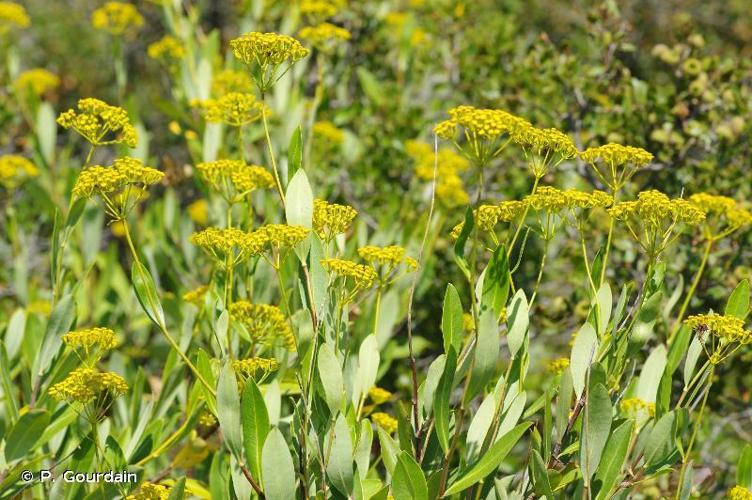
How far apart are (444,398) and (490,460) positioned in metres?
0.15

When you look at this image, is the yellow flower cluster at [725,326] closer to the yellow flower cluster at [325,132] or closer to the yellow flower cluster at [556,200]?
the yellow flower cluster at [556,200]

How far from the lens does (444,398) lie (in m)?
1.85

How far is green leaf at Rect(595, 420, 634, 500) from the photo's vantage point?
6.10 ft

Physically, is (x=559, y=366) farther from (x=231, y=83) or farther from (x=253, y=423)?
(x=231, y=83)

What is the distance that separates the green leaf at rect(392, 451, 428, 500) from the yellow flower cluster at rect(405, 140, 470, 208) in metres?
1.44

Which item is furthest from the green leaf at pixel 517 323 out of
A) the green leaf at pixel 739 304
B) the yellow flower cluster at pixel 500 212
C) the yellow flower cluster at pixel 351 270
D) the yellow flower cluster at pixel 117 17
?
the yellow flower cluster at pixel 117 17

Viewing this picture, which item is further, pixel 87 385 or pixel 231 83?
pixel 231 83

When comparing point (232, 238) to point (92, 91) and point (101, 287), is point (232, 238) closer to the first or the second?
point (101, 287)

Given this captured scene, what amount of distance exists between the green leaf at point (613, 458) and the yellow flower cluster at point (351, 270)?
568 mm

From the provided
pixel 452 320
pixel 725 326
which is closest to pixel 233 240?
pixel 452 320

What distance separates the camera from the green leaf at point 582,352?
6.39 feet

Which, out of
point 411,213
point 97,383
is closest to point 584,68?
point 411,213

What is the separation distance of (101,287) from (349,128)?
1.52 metres

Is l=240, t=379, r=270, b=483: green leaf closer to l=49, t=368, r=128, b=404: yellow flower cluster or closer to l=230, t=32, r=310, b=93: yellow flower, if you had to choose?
l=49, t=368, r=128, b=404: yellow flower cluster
